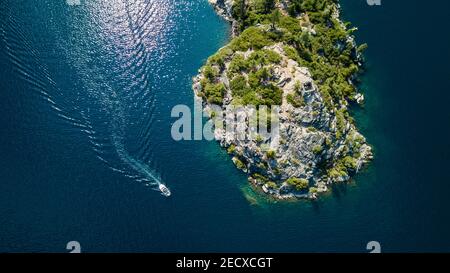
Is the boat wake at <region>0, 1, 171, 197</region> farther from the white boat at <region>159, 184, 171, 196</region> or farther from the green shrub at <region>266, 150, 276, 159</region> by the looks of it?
the green shrub at <region>266, 150, 276, 159</region>

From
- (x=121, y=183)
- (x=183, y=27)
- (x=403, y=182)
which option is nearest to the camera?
(x=121, y=183)

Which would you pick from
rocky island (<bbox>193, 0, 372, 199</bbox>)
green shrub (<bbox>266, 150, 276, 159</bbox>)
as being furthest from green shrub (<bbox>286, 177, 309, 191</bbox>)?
green shrub (<bbox>266, 150, 276, 159</bbox>)

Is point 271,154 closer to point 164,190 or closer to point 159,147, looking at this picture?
point 164,190

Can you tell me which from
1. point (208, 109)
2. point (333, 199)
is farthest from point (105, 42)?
point (333, 199)

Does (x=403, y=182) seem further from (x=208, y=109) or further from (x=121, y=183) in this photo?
(x=121, y=183)

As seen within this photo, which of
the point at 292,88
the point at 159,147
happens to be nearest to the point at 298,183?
the point at 292,88

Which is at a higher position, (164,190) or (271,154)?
(271,154)
